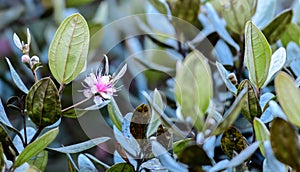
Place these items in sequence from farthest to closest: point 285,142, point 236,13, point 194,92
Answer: point 236,13 → point 194,92 → point 285,142

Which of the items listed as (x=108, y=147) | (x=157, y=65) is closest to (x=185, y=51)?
(x=157, y=65)

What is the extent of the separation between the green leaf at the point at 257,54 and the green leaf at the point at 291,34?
265 mm

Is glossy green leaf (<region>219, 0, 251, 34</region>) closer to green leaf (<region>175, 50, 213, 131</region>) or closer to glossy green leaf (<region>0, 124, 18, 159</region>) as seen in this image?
green leaf (<region>175, 50, 213, 131</region>)

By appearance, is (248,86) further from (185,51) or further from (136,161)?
(185,51)

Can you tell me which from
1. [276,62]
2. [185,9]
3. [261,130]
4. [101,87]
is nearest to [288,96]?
[261,130]

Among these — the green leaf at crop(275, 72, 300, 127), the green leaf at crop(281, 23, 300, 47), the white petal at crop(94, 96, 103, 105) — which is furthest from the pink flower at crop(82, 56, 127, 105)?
the green leaf at crop(281, 23, 300, 47)

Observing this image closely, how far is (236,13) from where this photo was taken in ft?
2.72

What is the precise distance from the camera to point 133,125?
2.11 ft

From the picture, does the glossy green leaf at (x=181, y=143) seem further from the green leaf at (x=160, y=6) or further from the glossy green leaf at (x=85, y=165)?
the green leaf at (x=160, y=6)

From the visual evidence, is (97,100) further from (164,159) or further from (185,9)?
(185,9)

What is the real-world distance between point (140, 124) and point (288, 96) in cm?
19

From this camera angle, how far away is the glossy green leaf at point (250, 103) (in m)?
0.61

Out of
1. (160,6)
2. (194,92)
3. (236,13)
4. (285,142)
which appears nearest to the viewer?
(285,142)

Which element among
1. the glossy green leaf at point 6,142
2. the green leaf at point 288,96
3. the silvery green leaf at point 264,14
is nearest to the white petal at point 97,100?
the glossy green leaf at point 6,142
